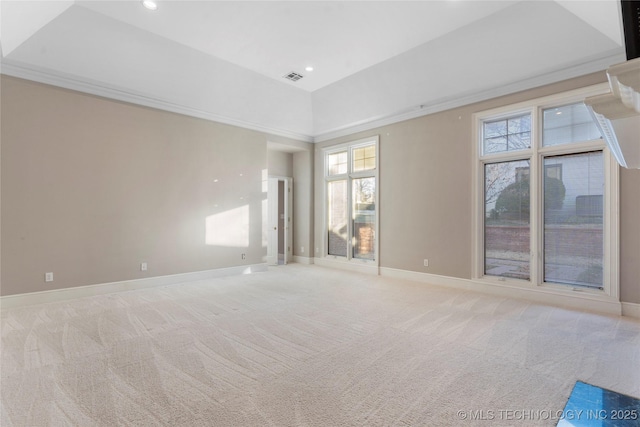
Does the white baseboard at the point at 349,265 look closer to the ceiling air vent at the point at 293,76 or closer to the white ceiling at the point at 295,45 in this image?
the white ceiling at the point at 295,45

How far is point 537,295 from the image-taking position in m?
4.54

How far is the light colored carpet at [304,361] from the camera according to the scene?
2002 millimetres

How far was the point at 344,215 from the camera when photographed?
24.7 ft

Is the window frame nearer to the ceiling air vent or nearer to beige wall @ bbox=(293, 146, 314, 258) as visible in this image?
beige wall @ bbox=(293, 146, 314, 258)

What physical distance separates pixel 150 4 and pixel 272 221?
5392mm

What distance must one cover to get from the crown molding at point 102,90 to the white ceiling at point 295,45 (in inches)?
0.6

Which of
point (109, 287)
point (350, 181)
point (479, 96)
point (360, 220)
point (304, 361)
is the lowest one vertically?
point (304, 361)

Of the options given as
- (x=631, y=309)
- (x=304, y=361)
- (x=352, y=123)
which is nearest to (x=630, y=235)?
(x=631, y=309)

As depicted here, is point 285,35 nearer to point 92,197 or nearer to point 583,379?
point 92,197

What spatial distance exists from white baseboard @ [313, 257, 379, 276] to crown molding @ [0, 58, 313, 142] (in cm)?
373

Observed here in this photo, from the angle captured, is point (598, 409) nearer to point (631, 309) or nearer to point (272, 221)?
point (631, 309)

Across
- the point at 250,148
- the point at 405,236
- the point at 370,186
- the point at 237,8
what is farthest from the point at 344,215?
the point at 237,8

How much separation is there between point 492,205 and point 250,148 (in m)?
4.98

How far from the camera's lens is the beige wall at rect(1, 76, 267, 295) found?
4.23 metres
